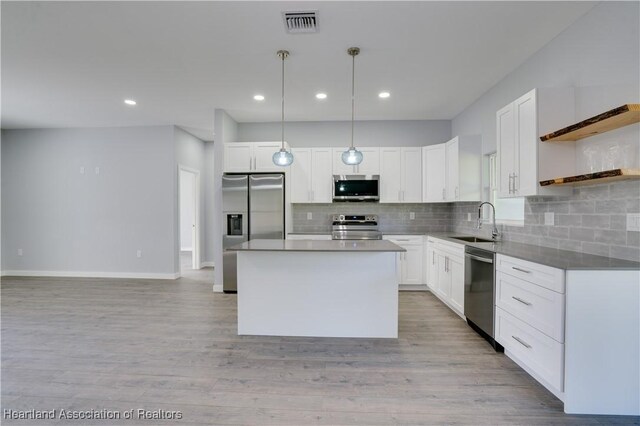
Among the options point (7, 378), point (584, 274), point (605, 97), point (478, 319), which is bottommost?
point (7, 378)

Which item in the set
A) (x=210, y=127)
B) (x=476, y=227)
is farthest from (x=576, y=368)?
Result: (x=210, y=127)

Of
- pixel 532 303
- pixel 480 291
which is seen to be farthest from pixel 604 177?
pixel 480 291

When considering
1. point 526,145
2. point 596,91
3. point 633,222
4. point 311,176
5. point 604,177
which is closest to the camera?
point 604,177

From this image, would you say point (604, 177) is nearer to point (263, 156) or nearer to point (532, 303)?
point (532, 303)

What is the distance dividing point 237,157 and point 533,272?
411 centimetres

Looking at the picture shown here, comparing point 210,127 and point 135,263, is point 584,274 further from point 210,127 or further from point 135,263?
point 135,263

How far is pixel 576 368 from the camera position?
5.91 ft

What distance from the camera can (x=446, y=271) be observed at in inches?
148

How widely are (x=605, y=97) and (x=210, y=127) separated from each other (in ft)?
18.2

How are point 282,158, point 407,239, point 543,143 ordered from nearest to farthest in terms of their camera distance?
point 543,143, point 282,158, point 407,239

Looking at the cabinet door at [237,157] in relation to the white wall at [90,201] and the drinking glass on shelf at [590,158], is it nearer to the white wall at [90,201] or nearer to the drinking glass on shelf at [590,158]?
the white wall at [90,201]

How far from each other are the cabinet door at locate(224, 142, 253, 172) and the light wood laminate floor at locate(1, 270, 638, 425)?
7.47 feet

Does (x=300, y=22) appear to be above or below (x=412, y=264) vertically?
above

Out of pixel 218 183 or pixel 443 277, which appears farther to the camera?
pixel 218 183
